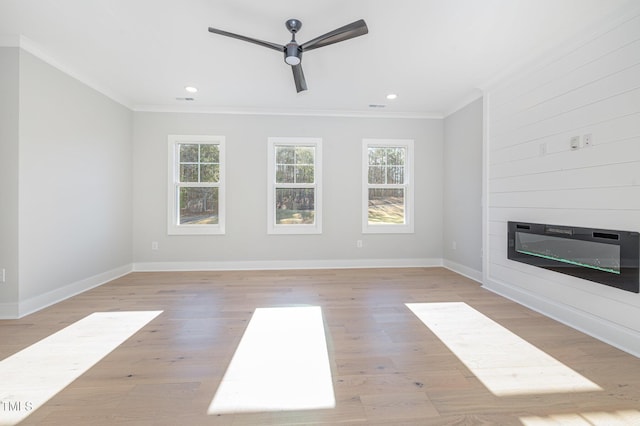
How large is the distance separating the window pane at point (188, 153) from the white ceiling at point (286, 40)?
32.2 inches

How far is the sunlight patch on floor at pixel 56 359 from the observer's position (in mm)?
1556

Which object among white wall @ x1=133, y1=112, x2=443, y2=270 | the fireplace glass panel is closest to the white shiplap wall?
the fireplace glass panel

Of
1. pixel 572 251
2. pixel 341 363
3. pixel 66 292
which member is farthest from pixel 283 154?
pixel 572 251

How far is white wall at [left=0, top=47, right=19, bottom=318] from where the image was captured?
105 inches

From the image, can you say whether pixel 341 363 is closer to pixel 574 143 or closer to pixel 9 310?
pixel 574 143

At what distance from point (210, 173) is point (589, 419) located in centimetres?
487

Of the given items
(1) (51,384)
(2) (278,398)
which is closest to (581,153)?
(2) (278,398)

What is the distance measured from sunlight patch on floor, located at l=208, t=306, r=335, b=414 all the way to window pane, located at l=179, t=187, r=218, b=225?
103 inches

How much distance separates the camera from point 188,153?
4.73 m

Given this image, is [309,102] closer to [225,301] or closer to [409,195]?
[409,195]

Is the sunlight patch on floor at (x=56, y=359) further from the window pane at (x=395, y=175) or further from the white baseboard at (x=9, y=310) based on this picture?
the window pane at (x=395, y=175)

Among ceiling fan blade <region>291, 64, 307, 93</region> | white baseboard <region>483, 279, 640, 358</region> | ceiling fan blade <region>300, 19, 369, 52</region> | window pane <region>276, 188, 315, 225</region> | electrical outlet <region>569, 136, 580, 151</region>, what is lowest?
white baseboard <region>483, 279, 640, 358</region>

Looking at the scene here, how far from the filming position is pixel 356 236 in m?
4.91

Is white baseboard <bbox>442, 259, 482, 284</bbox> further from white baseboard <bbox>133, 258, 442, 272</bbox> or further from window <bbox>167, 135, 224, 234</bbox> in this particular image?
window <bbox>167, 135, 224, 234</bbox>
